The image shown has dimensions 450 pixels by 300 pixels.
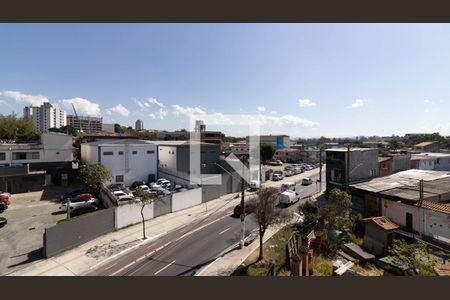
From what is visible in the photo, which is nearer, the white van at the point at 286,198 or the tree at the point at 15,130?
the white van at the point at 286,198

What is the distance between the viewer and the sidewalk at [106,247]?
35.0 ft

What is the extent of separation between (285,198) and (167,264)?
1205cm

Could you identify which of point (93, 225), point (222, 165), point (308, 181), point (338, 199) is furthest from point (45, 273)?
point (308, 181)

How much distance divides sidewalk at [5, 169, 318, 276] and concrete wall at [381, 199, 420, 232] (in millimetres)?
7996

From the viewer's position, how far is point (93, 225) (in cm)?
1382

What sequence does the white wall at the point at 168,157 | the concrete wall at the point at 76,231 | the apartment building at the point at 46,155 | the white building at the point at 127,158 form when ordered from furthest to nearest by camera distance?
1. the white wall at the point at 168,157
2. the apartment building at the point at 46,155
3. the white building at the point at 127,158
4. the concrete wall at the point at 76,231

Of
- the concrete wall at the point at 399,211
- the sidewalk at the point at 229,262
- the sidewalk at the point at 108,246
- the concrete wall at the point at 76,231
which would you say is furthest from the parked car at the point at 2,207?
the concrete wall at the point at 399,211

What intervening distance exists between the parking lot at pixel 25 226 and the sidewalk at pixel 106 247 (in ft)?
3.70

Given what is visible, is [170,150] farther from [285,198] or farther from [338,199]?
[338,199]

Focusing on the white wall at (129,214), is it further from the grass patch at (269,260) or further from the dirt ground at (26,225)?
the grass patch at (269,260)

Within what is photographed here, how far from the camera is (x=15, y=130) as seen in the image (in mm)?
39688

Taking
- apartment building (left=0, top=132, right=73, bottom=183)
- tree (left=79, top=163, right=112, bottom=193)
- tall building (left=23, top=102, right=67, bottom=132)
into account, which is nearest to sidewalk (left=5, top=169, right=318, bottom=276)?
tree (left=79, top=163, right=112, bottom=193)

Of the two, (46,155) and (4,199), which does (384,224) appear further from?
(46,155)

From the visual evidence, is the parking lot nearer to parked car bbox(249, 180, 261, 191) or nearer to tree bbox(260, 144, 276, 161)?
parked car bbox(249, 180, 261, 191)
